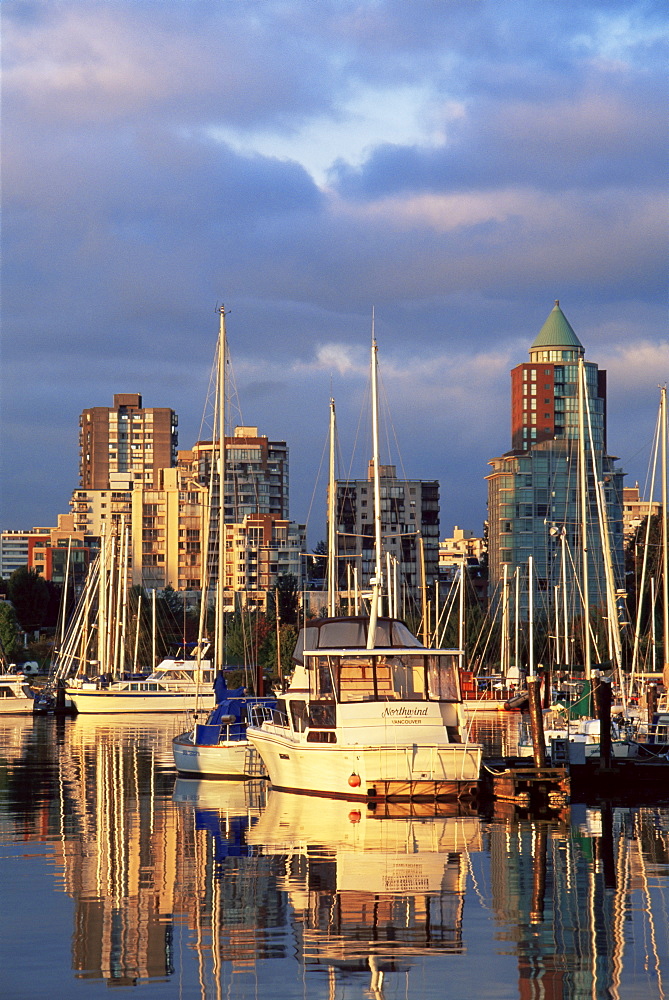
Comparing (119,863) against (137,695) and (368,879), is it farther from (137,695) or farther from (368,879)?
(137,695)

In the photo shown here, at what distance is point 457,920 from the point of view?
20.7 metres

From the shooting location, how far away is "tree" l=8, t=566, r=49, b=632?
159m

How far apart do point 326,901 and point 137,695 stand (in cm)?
7214

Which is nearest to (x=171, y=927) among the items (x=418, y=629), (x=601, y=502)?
(x=601, y=502)

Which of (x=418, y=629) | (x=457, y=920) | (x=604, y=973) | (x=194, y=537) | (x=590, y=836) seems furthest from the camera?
(x=194, y=537)

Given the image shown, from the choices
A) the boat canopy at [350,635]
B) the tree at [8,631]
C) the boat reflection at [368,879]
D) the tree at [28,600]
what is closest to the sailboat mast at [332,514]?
the boat canopy at [350,635]

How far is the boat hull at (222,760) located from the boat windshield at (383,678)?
7428mm

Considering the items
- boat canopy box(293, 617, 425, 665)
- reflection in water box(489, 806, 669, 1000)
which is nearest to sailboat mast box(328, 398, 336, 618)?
boat canopy box(293, 617, 425, 665)

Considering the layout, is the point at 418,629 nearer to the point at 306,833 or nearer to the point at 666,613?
the point at 666,613

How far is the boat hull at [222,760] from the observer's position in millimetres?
43812

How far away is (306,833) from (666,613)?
28.8 metres

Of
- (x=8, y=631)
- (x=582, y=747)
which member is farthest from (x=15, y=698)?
(x=582, y=747)

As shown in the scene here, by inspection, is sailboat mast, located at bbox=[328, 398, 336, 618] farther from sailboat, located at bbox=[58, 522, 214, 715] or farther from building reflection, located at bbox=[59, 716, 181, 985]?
sailboat, located at bbox=[58, 522, 214, 715]

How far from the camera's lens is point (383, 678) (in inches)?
1462
